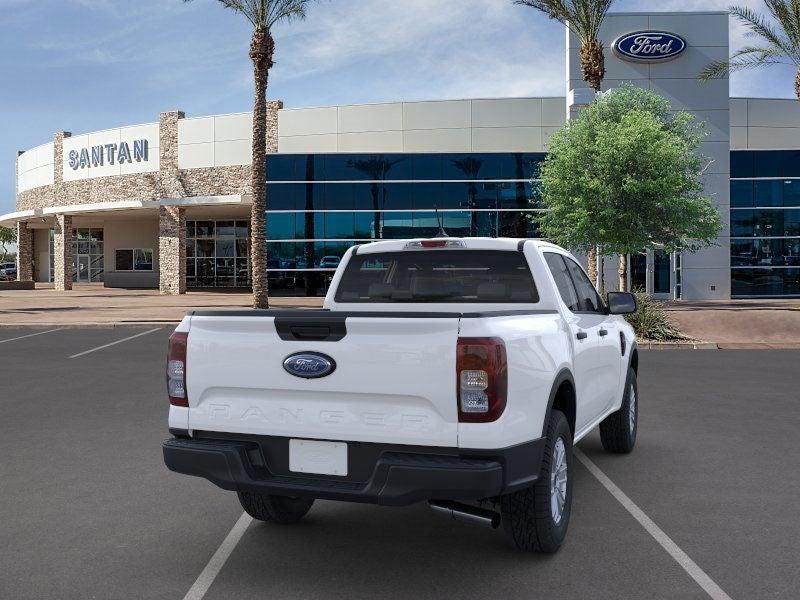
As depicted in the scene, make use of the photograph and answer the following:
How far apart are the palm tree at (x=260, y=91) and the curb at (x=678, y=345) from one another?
41.0 ft

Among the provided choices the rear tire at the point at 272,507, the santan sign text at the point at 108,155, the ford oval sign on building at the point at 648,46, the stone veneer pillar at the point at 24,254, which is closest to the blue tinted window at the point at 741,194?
the ford oval sign on building at the point at 648,46

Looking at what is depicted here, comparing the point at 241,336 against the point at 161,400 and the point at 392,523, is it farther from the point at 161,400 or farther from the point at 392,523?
the point at 161,400

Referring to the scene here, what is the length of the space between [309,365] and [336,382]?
0.54ft

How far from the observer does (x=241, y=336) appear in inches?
159

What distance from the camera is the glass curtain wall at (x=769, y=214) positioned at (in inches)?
1335

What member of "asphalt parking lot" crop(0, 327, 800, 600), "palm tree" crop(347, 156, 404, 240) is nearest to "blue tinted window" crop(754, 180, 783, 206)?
"palm tree" crop(347, 156, 404, 240)

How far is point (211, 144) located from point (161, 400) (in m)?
31.0

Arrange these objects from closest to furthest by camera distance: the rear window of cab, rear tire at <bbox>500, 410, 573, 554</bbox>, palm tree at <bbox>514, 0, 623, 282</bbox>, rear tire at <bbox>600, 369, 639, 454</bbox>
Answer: rear tire at <bbox>500, 410, 573, 554</bbox>, the rear window of cab, rear tire at <bbox>600, 369, 639, 454</bbox>, palm tree at <bbox>514, 0, 623, 282</bbox>

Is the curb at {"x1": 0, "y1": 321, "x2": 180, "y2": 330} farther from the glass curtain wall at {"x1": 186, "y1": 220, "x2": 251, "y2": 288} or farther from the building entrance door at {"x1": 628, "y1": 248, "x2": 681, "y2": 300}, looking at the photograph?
the glass curtain wall at {"x1": 186, "y1": 220, "x2": 251, "y2": 288}

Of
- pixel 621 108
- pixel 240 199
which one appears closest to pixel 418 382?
pixel 621 108

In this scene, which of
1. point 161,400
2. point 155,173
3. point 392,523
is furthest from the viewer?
point 155,173

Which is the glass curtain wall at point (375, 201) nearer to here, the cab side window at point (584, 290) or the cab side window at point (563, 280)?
the cab side window at point (584, 290)

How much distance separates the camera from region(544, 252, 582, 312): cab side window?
17.9 ft

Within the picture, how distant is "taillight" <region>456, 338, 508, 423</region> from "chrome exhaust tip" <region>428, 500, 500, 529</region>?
25.8 inches
